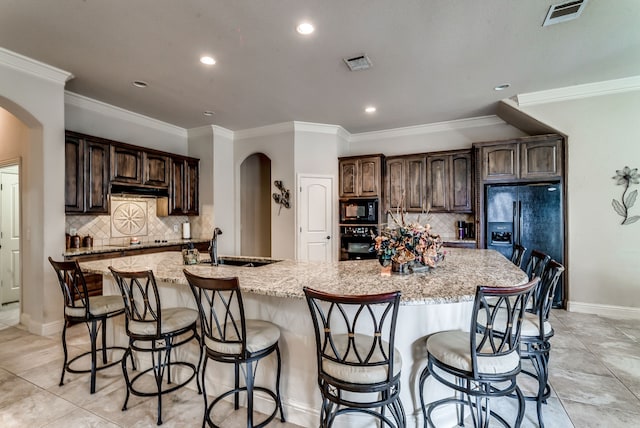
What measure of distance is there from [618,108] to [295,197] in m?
4.68

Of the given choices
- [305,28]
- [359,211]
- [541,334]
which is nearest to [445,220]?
[359,211]

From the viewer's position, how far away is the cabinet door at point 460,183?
5.09m

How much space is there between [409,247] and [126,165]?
4.28m

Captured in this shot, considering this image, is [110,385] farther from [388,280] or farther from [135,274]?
[388,280]

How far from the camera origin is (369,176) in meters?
5.61

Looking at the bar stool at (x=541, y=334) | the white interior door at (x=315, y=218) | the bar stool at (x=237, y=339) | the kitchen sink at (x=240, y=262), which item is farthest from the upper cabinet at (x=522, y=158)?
the bar stool at (x=237, y=339)

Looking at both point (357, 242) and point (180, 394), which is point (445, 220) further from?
point (180, 394)

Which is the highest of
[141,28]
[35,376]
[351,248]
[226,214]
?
[141,28]

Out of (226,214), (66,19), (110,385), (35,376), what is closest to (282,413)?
(110,385)

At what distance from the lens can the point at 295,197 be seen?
5562 millimetres

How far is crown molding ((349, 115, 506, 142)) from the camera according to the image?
206 inches

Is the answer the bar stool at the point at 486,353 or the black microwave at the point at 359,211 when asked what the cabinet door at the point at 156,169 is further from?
the bar stool at the point at 486,353

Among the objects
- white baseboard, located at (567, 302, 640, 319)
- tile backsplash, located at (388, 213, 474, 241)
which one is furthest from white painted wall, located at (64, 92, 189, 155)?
white baseboard, located at (567, 302, 640, 319)

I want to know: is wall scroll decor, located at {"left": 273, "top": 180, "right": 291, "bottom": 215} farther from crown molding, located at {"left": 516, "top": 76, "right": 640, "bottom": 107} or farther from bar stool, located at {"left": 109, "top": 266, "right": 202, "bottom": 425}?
crown molding, located at {"left": 516, "top": 76, "right": 640, "bottom": 107}
